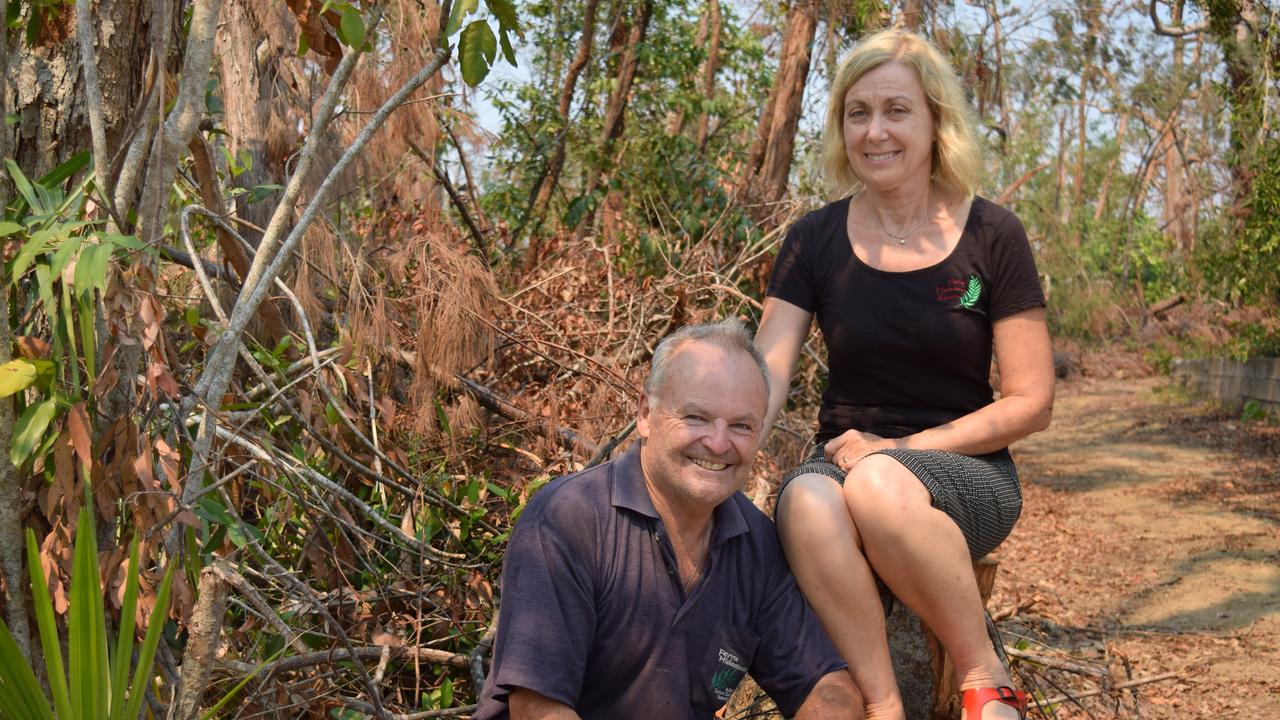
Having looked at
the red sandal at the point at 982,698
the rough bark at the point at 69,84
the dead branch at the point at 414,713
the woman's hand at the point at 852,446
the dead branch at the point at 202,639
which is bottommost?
the dead branch at the point at 414,713

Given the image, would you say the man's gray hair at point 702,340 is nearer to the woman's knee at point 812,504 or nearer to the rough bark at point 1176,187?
the woman's knee at point 812,504

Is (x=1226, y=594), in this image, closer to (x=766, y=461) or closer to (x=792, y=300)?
(x=766, y=461)

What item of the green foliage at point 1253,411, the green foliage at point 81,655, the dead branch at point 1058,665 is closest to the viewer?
the green foliage at point 81,655

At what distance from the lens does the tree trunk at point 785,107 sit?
7.57 m

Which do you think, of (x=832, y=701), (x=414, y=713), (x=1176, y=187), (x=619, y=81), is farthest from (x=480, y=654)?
(x=1176, y=187)

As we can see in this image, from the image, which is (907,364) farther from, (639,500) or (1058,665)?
(1058,665)

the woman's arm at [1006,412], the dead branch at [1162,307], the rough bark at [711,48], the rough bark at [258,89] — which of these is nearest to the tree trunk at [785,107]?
the rough bark at [711,48]

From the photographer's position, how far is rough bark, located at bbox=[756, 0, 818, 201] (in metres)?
7.57

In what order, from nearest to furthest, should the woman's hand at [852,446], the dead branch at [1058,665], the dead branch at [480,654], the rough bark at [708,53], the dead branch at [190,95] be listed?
the dead branch at [190,95], the woman's hand at [852,446], the dead branch at [480,654], the dead branch at [1058,665], the rough bark at [708,53]

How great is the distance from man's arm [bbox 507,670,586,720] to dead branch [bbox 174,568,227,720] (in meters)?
0.58

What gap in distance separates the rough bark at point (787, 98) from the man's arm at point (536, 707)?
5.49m

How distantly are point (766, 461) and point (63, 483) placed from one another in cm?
295

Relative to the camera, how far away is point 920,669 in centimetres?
304

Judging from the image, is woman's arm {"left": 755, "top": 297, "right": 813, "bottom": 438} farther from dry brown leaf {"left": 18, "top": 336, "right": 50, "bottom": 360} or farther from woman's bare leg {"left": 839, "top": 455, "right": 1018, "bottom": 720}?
dry brown leaf {"left": 18, "top": 336, "right": 50, "bottom": 360}
